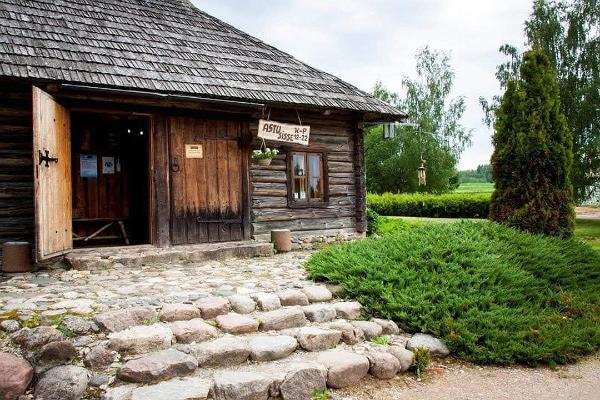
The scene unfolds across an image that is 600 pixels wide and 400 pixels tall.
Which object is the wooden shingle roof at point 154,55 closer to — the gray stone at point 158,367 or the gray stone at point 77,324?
the gray stone at point 77,324

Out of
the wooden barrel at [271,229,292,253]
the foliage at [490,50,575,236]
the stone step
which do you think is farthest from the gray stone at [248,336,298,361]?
the foliage at [490,50,575,236]

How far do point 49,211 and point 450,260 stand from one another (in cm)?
533

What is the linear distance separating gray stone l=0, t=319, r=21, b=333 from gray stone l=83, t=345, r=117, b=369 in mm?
762

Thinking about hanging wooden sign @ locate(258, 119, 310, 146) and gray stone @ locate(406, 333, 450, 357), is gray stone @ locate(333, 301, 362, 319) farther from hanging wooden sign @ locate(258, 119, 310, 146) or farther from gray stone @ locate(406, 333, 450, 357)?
hanging wooden sign @ locate(258, 119, 310, 146)

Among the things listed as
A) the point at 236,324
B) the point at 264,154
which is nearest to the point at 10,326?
the point at 236,324

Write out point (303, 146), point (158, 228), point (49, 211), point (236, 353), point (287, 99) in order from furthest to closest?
point (303, 146) → point (287, 99) → point (158, 228) → point (49, 211) → point (236, 353)

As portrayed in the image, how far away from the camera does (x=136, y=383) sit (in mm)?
3480

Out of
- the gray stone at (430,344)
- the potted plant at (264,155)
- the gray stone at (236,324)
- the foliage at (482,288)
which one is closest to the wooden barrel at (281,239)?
the potted plant at (264,155)

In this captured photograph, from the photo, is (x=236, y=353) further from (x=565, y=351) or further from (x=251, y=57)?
(x=251, y=57)

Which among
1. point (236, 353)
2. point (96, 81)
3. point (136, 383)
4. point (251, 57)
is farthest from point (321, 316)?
point (251, 57)

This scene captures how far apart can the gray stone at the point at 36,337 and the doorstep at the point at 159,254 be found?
3135 mm

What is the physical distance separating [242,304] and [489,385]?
2386mm

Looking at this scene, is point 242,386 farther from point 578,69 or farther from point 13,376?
point 578,69

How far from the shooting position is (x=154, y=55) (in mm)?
8305
